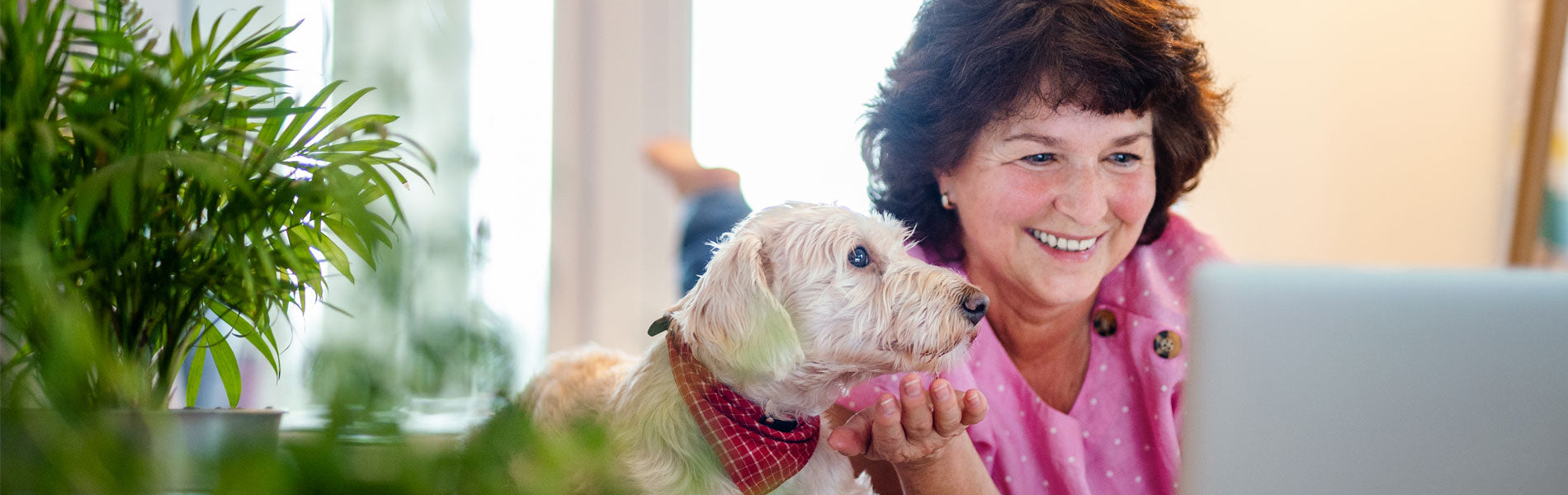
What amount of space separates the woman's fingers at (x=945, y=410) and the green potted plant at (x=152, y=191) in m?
0.53

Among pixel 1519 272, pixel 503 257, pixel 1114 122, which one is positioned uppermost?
pixel 1114 122

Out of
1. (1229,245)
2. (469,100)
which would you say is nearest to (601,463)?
(469,100)

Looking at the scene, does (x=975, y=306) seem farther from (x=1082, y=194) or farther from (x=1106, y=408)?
(x=1106, y=408)

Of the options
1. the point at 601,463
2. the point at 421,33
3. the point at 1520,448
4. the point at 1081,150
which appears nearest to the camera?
the point at 601,463

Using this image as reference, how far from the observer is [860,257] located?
40.4 inches

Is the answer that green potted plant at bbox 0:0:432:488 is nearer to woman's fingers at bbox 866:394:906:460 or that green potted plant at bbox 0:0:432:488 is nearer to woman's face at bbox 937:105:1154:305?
woman's fingers at bbox 866:394:906:460

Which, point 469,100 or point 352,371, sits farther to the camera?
point 469,100

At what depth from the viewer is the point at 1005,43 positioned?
1215 millimetres

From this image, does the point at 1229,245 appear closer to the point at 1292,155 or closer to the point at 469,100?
the point at 1292,155

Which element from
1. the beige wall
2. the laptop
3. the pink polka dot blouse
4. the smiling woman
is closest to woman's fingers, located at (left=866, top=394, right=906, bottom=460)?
the smiling woman

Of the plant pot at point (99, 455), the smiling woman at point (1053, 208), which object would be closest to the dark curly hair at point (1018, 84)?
the smiling woman at point (1053, 208)

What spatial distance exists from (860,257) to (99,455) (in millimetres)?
761

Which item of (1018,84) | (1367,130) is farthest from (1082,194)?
(1367,130)

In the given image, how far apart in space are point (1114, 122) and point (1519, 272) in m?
0.56
